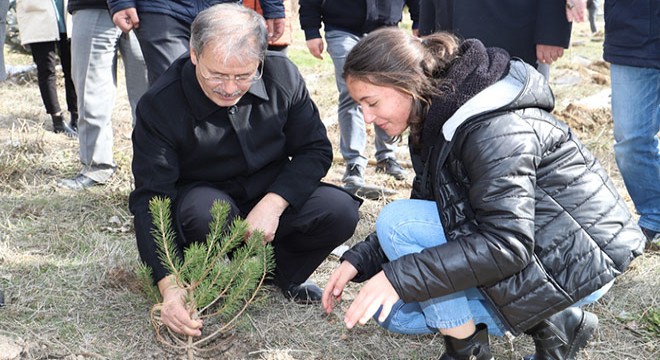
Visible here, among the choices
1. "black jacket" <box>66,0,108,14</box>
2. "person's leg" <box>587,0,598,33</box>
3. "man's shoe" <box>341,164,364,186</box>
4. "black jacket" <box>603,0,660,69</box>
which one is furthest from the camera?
"person's leg" <box>587,0,598,33</box>

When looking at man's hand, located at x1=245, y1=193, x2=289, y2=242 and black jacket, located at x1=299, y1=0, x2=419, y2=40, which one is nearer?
man's hand, located at x1=245, y1=193, x2=289, y2=242

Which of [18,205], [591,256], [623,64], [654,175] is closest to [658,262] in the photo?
[654,175]

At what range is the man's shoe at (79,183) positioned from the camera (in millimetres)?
4173

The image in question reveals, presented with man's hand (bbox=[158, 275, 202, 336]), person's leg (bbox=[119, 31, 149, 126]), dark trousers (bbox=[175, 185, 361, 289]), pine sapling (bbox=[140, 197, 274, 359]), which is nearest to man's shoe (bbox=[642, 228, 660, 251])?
dark trousers (bbox=[175, 185, 361, 289])

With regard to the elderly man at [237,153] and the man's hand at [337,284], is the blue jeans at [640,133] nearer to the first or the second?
the elderly man at [237,153]

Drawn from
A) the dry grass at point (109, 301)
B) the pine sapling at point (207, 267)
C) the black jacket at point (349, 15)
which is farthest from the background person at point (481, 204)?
the black jacket at point (349, 15)

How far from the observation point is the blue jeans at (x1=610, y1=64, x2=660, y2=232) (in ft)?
10.8

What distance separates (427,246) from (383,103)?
0.48 metres

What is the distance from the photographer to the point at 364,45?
2188 mm

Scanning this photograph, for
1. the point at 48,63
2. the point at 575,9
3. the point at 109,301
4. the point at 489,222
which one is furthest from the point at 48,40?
the point at 489,222

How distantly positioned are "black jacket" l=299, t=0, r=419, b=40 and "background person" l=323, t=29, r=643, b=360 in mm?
2177

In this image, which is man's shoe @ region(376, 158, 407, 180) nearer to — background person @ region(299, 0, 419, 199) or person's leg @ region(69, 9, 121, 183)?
background person @ region(299, 0, 419, 199)

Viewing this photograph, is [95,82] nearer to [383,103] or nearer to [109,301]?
[109,301]

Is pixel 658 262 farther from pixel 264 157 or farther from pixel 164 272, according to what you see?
pixel 164 272
